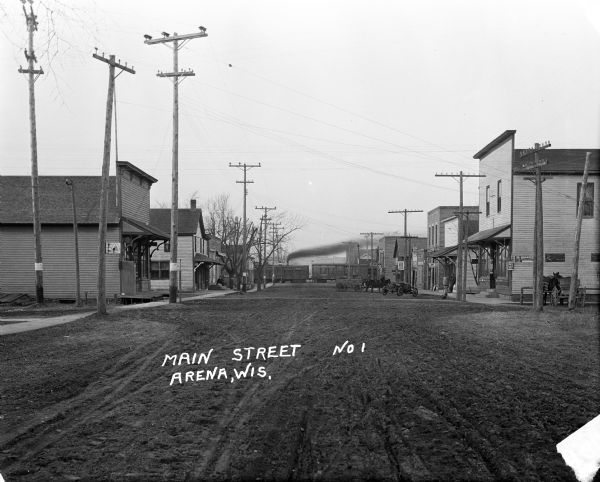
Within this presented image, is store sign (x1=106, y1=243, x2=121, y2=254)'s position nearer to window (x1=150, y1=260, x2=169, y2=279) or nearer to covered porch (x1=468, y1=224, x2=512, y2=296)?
covered porch (x1=468, y1=224, x2=512, y2=296)

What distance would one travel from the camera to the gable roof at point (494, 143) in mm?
36250

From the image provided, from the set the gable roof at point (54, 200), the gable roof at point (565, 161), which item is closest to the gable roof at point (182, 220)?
the gable roof at point (54, 200)

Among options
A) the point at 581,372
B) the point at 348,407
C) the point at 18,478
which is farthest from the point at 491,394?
the point at 18,478

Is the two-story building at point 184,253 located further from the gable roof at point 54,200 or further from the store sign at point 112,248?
the store sign at point 112,248

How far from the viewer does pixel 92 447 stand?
18.1 feet

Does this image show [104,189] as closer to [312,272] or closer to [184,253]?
[184,253]

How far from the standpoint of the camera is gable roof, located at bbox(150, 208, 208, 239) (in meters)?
53.1

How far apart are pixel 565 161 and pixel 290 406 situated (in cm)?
3209

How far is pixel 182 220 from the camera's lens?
178 ft

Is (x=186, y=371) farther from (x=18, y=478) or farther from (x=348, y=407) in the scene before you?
(x=18, y=478)

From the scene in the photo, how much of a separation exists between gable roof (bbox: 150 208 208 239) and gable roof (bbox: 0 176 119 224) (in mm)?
17907

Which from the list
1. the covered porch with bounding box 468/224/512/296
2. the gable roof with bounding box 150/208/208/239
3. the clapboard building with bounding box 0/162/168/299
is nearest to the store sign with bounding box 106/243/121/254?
the clapboard building with bounding box 0/162/168/299

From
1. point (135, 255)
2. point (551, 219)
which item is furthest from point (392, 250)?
point (135, 255)

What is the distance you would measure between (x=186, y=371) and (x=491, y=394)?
180 inches
